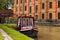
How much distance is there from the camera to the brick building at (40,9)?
258 ft

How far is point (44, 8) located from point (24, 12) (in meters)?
12.8

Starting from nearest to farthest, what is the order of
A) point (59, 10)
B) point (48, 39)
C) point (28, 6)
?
point (48, 39)
point (59, 10)
point (28, 6)

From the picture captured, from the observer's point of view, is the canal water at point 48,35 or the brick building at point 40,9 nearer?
the canal water at point 48,35

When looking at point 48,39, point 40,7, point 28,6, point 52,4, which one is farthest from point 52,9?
point 48,39

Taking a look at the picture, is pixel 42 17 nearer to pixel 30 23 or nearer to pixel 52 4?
pixel 52 4

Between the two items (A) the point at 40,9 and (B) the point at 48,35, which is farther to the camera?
(A) the point at 40,9

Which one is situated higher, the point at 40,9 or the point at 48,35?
the point at 40,9

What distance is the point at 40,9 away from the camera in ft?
282

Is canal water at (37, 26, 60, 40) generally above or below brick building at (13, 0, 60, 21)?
below

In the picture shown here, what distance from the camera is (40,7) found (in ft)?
283

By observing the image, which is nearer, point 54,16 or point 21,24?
point 21,24

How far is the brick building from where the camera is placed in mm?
78562

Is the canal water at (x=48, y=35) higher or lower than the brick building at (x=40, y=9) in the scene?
lower

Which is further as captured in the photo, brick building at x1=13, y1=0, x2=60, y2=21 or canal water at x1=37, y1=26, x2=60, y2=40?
brick building at x1=13, y1=0, x2=60, y2=21
